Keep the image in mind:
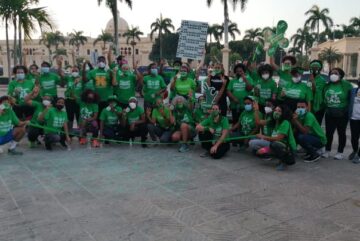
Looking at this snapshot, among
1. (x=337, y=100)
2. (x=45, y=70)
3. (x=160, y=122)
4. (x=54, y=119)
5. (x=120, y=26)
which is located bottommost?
(x=160, y=122)

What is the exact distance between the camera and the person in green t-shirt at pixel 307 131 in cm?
660

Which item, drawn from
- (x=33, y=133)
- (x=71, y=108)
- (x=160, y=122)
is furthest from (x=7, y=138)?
(x=160, y=122)

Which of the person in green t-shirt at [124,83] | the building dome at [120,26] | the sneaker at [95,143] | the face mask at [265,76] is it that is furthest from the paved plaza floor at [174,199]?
the building dome at [120,26]

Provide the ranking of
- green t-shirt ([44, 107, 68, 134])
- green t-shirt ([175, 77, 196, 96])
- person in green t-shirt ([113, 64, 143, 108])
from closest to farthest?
green t-shirt ([44, 107, 68, 134]) < green t-shirt ([175, 77, 196, 96]) < person in green t-shirt ([113, 64, 143, 108])

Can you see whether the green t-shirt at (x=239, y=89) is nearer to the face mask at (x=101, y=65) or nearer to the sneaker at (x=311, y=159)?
the sneaker at (x=311, y=159)

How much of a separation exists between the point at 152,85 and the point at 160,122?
3.03 ft

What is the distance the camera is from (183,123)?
24.9 ft

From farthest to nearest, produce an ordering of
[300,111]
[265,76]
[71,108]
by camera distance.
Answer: [71,108] → [265,76] → [300,111]

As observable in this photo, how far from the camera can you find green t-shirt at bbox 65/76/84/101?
8352 mm

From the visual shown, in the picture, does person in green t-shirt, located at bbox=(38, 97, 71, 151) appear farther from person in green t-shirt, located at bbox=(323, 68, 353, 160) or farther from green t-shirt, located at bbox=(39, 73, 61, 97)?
person in green t-shirt, located at bbox=(323, 68, 353, 160)

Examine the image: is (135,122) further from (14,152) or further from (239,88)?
(14,152)

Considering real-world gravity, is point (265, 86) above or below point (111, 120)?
above

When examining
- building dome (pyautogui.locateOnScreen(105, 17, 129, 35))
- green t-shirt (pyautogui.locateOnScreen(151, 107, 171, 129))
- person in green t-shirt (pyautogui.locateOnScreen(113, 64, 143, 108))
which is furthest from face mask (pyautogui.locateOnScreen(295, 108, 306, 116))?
building dome (pyautogui.locateOnScreen(105, 17, 129, 35))

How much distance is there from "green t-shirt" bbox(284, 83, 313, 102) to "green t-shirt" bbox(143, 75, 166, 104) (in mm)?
2835
